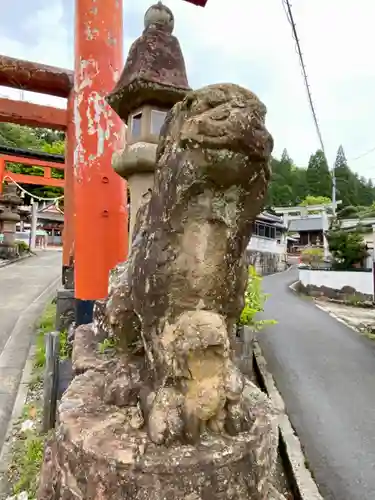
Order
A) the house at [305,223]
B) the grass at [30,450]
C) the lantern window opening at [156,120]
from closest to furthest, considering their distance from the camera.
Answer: the grass at [30,450]
the lantern window opening at [156,120]
the house at [305,223]

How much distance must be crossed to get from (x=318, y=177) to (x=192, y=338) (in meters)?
41.7

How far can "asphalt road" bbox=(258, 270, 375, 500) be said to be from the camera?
339 centimetres

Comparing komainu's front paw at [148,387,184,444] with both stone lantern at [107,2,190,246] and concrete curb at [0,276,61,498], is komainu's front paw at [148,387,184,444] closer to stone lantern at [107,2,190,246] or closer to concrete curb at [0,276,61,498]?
concrete curb at [0,276,61,498]

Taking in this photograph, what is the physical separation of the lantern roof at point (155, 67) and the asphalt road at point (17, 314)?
10.6 feet

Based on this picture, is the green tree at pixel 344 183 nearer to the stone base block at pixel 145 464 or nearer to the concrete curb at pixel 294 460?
the concrete curb at pixel 294 460

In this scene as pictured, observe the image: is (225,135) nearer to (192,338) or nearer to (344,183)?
(192,338)

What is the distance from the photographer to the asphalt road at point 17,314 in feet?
14.7

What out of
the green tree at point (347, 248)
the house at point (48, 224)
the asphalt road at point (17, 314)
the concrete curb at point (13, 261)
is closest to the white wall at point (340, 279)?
the green tree at point (347, 248)

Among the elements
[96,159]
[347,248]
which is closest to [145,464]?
[96,159]

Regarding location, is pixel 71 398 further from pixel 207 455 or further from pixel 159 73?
pixel 159 73

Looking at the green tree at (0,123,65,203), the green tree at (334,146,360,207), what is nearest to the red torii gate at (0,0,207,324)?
the green tree at (0,123,65,203)

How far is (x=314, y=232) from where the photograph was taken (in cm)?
3059

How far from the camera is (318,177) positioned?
40.4m

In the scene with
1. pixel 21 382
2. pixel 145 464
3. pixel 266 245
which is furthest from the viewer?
pixel 266 245
